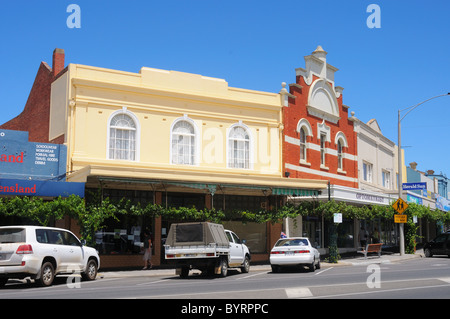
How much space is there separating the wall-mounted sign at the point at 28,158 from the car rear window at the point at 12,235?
8.34m

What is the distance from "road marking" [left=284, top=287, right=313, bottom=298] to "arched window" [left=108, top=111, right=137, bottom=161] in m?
14.6

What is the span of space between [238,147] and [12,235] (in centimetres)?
1533

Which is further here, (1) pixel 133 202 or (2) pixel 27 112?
(2) pixel 27 112

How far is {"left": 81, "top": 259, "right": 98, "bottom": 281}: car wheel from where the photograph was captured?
19000mm

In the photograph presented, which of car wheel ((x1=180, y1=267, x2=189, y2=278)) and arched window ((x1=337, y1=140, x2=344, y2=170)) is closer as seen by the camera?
car wheel ((x1=180, y1=267, x2=189, y2=278))

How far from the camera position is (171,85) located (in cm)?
2809

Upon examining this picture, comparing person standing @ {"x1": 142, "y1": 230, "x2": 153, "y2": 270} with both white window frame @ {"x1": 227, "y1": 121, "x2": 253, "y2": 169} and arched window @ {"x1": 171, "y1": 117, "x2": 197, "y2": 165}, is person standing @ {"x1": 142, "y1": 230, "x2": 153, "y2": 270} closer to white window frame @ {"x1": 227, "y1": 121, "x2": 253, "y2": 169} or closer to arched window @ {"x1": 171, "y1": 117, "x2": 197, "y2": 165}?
arched window @ {"x1": 171, "y1": 117, "x2": 197, "y2": 165}

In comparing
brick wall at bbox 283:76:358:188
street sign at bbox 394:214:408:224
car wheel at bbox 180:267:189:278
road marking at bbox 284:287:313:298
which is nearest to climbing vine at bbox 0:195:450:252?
street sign at bbox 394:214:408:224

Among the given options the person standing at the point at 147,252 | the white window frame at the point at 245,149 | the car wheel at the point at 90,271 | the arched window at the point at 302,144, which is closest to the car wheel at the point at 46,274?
the car wheel at the point at 90,271

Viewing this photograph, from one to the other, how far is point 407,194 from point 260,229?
545 inches

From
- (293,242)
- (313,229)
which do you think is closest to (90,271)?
(293,242)

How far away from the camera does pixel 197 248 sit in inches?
762
